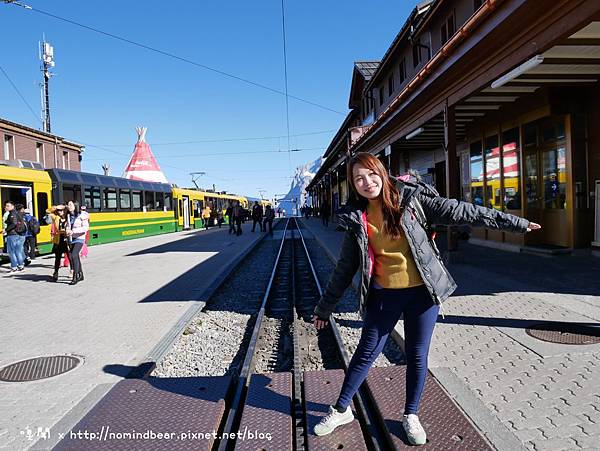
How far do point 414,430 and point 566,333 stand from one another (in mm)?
2806

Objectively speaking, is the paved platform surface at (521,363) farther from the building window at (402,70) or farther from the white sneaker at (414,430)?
the building window at (402,70)

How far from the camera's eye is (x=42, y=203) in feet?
51.5

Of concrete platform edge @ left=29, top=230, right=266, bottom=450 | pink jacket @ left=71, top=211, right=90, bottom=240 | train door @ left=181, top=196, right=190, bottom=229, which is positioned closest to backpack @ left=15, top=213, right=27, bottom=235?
pink jacket @ left=71, top=211, right=90, bottom=240

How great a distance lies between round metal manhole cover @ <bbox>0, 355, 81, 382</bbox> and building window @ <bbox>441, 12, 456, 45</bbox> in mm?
14637

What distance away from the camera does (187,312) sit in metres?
6.82

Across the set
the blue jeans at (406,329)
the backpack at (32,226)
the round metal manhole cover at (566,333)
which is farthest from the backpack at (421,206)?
the backpack at (32,226)

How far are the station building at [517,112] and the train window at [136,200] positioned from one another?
514 inches

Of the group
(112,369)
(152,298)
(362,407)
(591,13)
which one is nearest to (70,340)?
(112,369)

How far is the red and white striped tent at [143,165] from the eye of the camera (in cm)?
4078

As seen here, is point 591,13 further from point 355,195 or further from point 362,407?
point 362,407

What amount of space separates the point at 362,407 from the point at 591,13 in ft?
14.9

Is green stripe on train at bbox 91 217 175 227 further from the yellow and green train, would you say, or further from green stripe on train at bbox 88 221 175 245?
green stripe on train at bbox 88 221 175 245

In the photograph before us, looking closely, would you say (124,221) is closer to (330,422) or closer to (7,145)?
(7,145)

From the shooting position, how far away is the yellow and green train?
1489 centimetres
